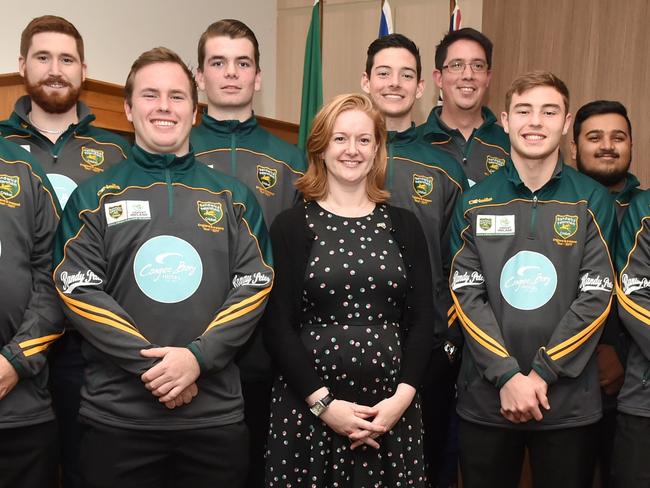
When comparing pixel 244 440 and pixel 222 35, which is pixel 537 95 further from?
pixel 244 440

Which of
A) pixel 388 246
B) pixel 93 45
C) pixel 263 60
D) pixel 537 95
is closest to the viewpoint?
pixel 388 246

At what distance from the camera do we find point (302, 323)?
259 cm

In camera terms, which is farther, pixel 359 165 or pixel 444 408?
pixel 444 408

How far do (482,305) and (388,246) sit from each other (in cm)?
41

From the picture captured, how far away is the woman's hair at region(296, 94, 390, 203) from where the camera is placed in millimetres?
2693

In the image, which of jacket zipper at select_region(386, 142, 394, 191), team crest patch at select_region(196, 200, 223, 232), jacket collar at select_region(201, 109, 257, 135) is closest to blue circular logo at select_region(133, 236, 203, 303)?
team crest patch at select_region(196, 200, 223, 232)

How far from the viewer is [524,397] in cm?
257

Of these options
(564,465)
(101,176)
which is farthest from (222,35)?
(564,465)

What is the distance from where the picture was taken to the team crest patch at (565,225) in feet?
8.95

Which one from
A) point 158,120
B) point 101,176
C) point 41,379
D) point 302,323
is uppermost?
point 158,120

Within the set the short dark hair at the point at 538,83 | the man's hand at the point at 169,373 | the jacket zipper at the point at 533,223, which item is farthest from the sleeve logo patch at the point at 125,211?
the short dark hair at the point at 538,83

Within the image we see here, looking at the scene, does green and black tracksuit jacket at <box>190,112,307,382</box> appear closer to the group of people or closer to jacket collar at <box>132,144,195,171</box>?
the group of people

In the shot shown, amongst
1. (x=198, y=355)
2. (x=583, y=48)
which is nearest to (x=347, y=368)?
(x=198, y=355)

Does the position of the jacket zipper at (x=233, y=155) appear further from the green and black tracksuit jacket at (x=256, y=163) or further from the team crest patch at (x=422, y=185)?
the team crest patch at (x=422, y=185)
